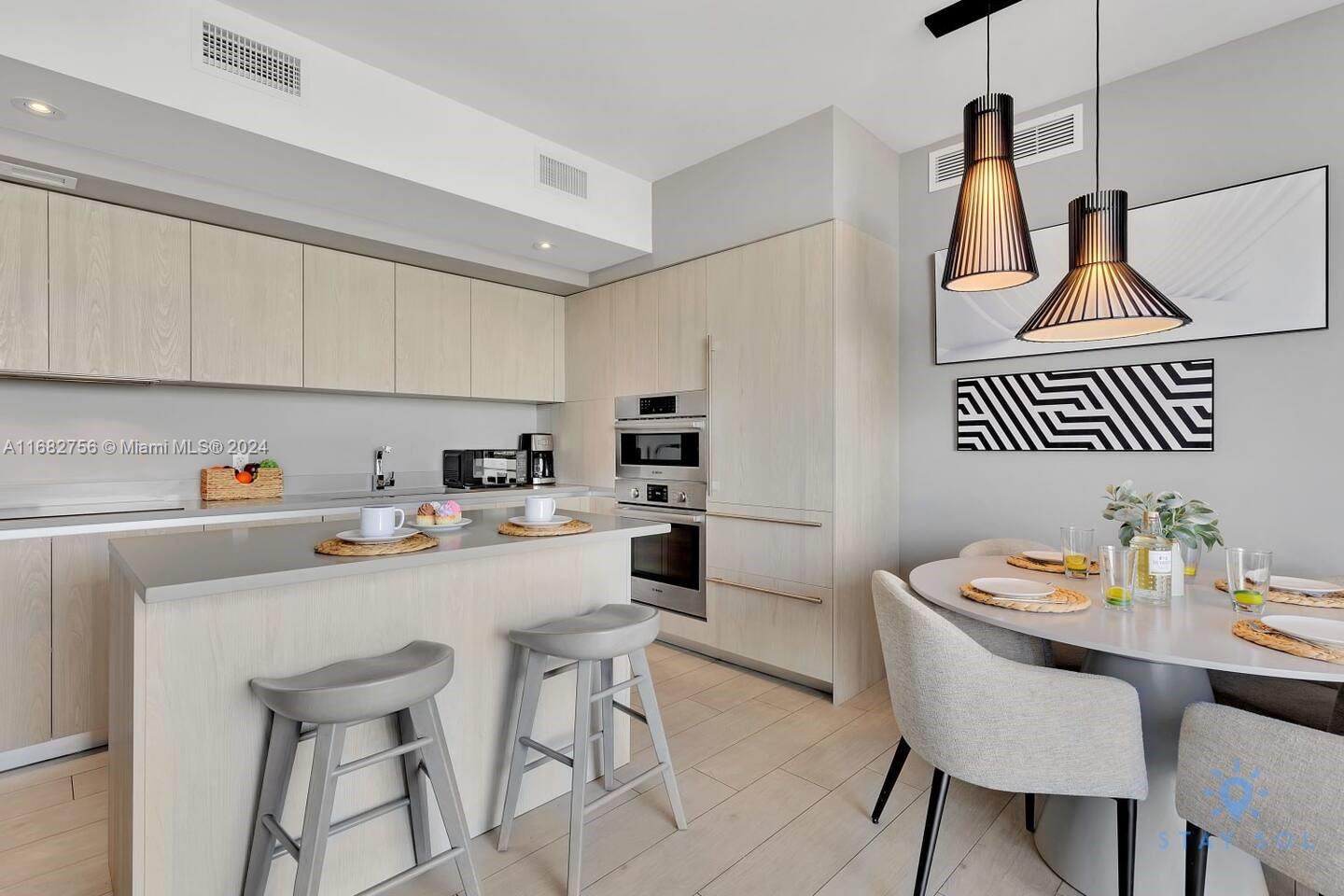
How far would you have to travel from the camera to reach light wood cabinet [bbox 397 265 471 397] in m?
3.51

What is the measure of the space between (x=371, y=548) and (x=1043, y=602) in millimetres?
1689

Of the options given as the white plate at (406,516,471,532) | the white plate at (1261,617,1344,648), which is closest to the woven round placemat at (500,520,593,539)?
the white plate at (406,516,471,532)

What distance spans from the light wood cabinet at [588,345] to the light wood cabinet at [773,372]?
87 cm

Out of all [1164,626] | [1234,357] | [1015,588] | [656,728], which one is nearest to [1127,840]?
[1164,626]

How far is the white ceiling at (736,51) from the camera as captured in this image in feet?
7.16

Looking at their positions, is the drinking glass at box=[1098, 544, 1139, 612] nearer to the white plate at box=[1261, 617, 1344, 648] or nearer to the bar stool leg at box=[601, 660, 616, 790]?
the white plate at box=[1261, 617, 1344, 648]

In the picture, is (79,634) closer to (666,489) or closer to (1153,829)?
(666,489)

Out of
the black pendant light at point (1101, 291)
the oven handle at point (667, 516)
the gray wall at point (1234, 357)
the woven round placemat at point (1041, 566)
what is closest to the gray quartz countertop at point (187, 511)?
the oven handle at point (667, 516)

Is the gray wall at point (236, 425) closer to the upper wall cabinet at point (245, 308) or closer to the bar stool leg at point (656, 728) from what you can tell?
the upper wall cabinet at point (245, 308)

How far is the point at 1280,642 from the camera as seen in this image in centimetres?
131

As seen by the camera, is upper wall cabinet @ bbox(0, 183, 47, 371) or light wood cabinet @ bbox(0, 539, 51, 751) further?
upper wall cabinet @ bbox(0, 183, 47, 371)

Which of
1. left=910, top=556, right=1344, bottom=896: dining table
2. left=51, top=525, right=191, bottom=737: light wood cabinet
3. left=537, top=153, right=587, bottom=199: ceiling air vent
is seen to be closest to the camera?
left=910, top=556, right=1344, bottom=896: dining table

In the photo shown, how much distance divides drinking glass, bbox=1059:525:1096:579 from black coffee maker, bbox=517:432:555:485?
3.00 metres

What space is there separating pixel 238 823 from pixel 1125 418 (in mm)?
3187
